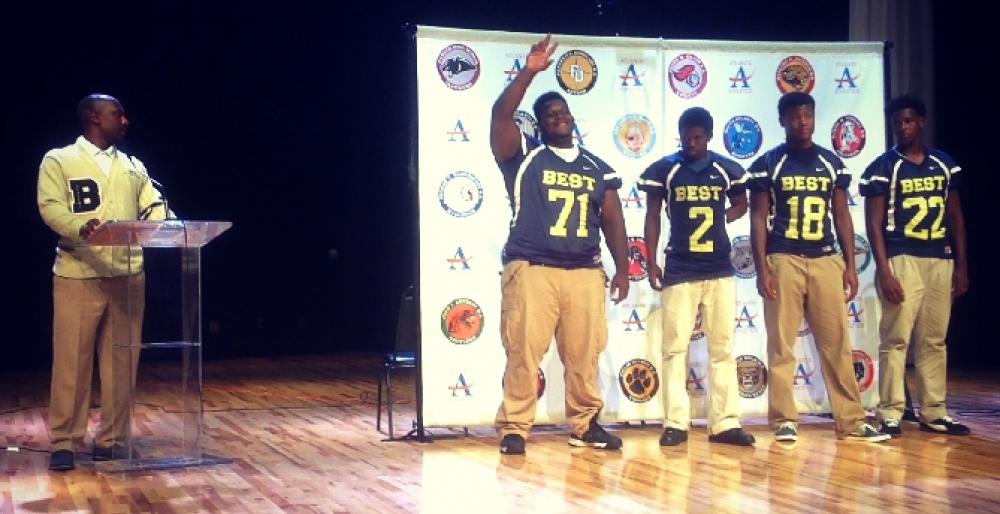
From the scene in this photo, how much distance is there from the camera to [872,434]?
260 inches

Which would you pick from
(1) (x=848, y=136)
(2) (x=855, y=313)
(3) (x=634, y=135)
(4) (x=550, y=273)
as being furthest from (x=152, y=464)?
(1) (x=848, y=136)

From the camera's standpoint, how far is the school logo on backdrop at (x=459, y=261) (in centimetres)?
677

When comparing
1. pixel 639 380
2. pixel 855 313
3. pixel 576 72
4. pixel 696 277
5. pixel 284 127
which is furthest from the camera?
pixel 284 127

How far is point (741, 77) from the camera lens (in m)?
7.22

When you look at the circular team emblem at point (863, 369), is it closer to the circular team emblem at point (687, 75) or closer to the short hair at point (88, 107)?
the circular team emblem at point (687, 75)

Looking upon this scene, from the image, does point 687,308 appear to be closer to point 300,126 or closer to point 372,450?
point 372,450

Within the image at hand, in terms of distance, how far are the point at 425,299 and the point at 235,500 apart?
1.92m

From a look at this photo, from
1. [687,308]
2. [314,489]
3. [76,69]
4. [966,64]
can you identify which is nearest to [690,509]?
[314,489]

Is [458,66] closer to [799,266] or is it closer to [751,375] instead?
[799,266]

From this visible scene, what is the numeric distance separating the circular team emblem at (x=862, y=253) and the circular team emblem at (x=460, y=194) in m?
2.21

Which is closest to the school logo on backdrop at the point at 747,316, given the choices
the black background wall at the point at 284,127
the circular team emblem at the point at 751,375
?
the circular team emblem at the point at 751,375

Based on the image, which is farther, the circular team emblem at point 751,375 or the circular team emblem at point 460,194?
the circular team emblem at point 751,375

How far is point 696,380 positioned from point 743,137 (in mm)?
1397

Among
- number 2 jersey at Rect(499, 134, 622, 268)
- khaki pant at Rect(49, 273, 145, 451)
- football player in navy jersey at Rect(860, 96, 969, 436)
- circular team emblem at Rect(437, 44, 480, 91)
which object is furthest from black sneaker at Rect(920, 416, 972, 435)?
khaki pant at Rect(49, 273, 145, 451)
